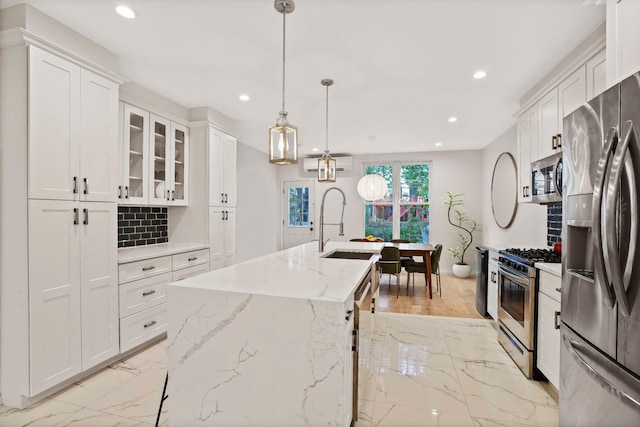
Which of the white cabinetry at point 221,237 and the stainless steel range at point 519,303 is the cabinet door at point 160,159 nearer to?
the white cabinetry at point 221,237

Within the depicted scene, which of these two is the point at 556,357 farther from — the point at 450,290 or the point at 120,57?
the point at 120,57

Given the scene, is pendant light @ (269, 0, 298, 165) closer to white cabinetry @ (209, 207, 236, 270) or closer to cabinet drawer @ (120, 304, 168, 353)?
cabinet drawer @ (120, 304, 168, 353)

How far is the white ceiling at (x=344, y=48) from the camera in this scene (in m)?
1.96

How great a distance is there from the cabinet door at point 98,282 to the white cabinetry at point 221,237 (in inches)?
51.7

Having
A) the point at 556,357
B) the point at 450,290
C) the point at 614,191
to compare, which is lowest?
the point at 450,290

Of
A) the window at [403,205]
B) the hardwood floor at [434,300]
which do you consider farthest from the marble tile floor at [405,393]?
the window at [403,205]

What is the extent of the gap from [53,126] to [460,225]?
6499mm

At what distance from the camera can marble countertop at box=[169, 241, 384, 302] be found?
4.65ft

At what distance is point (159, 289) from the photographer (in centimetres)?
304

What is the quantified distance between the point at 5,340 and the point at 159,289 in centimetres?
114

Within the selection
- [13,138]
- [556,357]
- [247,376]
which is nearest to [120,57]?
[13,138]

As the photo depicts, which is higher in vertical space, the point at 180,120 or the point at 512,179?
the point at 180,120

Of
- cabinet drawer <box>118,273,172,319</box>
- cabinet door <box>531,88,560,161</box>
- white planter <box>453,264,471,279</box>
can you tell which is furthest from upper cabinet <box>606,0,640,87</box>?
white planter <box>453,264,471,279</box>

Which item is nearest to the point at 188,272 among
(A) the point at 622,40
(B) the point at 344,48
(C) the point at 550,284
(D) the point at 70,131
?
(D) the point at 70,131
